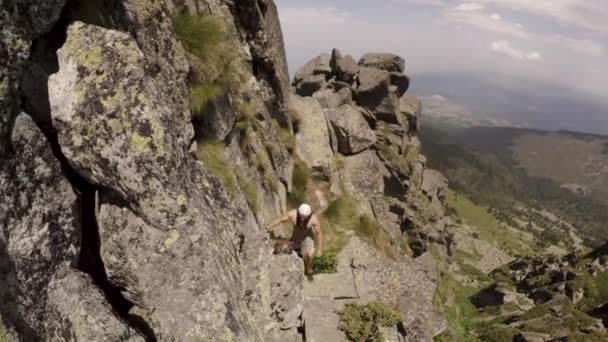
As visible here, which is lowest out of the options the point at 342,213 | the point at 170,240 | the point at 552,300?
the point at 552,300

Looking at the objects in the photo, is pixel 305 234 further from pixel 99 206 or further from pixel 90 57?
pixel 90 57

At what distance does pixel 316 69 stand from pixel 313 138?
4105cm

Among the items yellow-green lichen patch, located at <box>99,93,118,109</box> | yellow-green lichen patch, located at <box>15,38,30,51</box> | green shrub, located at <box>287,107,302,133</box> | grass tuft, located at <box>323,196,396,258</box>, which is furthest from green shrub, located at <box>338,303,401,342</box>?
green shrub, located at <box>287,107,302,133</box>

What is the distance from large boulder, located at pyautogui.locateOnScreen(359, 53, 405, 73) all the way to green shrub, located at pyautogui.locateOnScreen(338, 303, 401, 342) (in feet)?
225

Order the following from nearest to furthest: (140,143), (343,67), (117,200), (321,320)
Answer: (140,143) < (117,200) < (321,320) < (343,67)

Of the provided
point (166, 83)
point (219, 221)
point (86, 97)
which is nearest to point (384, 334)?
point (219, 221)

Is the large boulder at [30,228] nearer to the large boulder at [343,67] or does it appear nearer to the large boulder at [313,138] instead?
the large boulder at [313,138]

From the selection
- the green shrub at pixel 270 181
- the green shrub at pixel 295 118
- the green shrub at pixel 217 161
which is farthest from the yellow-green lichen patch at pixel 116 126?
the green shrub at pixel 295 118

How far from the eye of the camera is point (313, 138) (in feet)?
121

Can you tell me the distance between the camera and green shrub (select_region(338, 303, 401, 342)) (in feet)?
57.6

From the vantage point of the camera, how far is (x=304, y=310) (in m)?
18.2

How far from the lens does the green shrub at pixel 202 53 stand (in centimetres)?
1781

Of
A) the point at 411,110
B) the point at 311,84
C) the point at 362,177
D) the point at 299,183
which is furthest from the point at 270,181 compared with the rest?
the point at 411,110

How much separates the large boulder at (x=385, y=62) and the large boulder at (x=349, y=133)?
4211cm
